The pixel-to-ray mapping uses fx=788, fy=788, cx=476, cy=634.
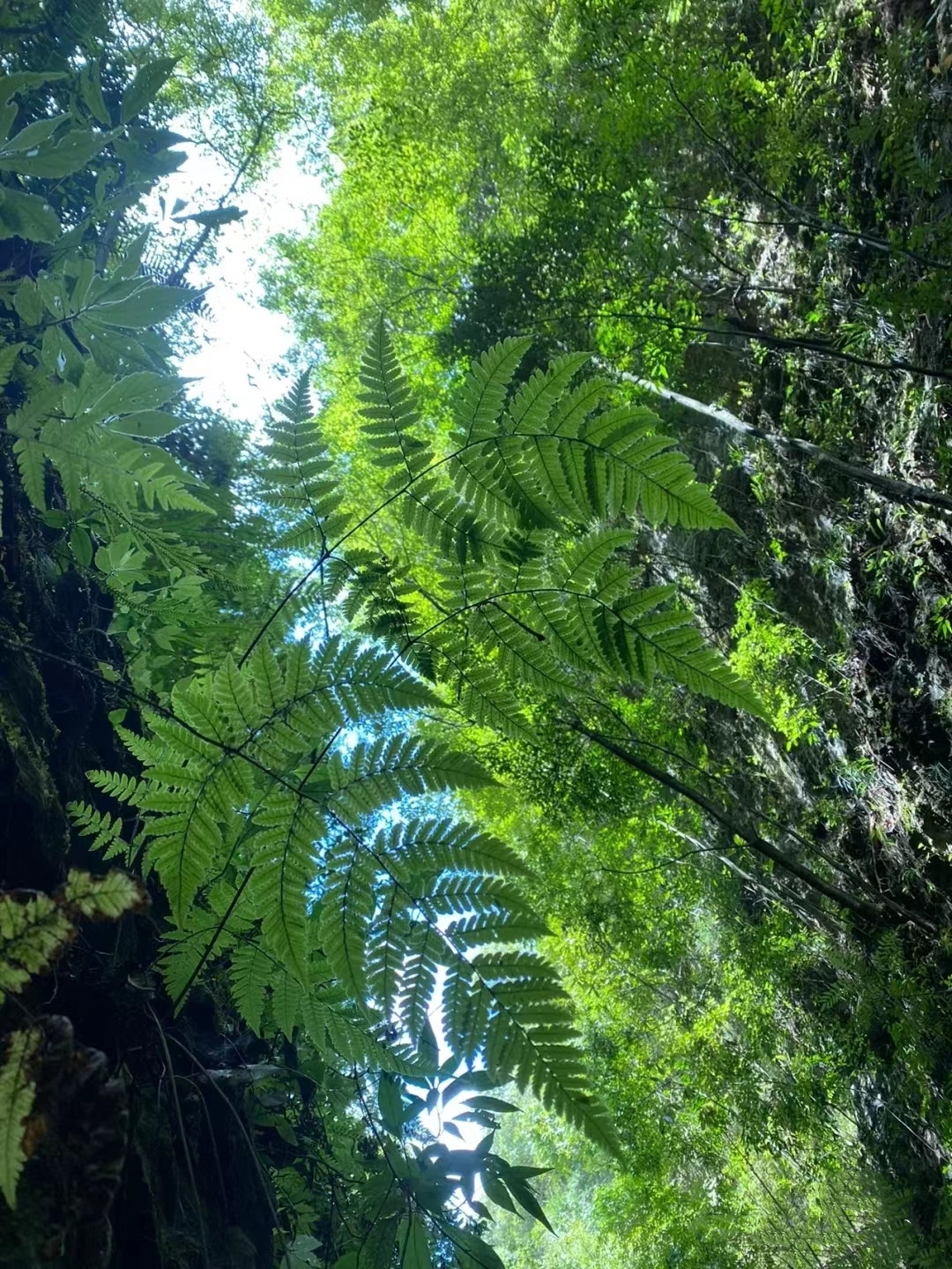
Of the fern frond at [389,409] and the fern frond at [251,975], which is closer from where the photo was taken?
the fern frond at [389,409]

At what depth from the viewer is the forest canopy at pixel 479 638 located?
102 centimetres

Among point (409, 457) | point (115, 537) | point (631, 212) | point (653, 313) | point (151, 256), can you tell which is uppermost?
point (631, 212)

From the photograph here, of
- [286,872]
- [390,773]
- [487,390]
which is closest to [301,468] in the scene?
[487,390]

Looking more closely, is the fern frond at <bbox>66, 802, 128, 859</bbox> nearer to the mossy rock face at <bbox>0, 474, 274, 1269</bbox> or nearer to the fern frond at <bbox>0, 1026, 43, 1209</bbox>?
the mossy rock face at <bbox>0, 474, 274, 1269</bbox>

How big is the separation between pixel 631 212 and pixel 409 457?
4.43m

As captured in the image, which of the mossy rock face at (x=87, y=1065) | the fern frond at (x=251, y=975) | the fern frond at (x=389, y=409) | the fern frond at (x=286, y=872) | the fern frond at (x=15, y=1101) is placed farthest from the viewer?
the fern frond at (x=251, y=975)

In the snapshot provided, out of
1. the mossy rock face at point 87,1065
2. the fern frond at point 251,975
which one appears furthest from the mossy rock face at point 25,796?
the fern frond at point 251,975

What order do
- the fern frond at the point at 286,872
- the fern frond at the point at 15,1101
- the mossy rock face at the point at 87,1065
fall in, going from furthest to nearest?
1. the fern frond at the point at 286,872
2. the mossy rock face at the point at 87,1065
3. the fern frond at the point at 15,1101

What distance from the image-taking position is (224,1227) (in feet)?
4.89

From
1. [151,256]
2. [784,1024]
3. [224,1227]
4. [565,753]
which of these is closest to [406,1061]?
[224,1227]

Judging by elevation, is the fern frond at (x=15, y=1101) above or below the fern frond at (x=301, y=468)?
below

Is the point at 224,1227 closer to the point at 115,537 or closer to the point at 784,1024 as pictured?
the point at 115,537

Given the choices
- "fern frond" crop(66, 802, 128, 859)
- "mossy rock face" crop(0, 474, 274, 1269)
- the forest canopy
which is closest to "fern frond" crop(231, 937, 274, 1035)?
the forest canopy

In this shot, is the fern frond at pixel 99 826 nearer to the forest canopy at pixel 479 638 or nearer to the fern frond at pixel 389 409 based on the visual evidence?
the forest canopy at pixel 479 638
